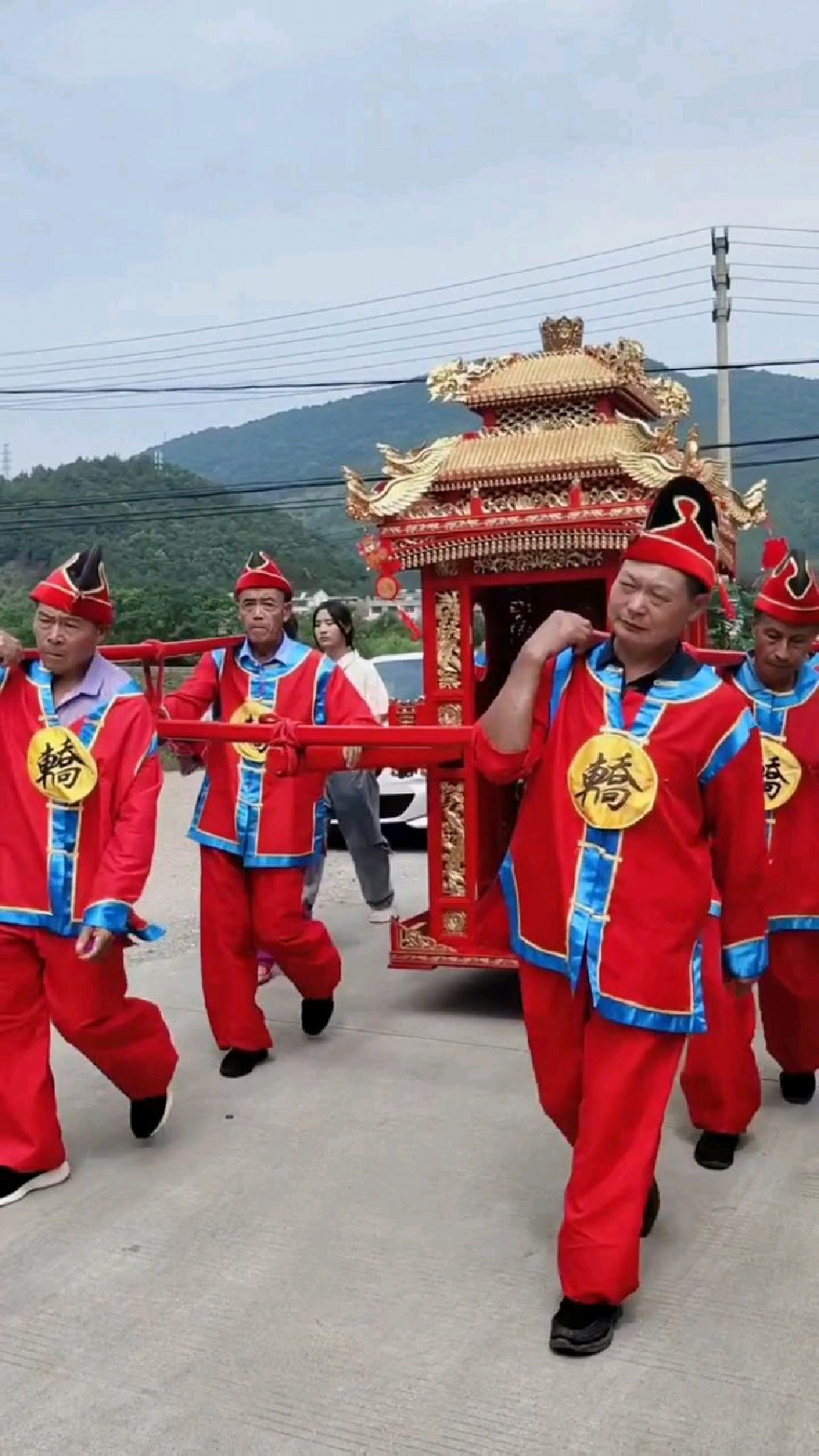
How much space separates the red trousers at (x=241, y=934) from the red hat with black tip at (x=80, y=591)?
1284mm

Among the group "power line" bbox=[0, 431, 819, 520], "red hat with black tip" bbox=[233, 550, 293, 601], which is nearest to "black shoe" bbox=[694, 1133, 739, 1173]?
"red hat with black tip" bbox=[233, 550, 293, 601]

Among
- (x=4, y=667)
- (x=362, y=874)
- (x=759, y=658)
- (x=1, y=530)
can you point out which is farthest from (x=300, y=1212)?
(x=1, y=530)

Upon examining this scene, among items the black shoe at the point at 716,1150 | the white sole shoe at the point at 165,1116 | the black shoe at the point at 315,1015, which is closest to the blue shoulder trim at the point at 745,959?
the black shoe at the point at 716,1150

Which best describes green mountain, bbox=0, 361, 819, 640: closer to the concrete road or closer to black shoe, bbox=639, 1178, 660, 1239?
the concrete road

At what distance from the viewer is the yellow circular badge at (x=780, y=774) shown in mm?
3811

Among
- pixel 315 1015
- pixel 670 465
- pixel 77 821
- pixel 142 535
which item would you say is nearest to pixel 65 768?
pixel 77 821

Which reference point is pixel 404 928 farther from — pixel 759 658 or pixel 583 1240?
pixel 583 1240

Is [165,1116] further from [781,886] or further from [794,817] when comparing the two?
[794,817]

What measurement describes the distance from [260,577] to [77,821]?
1.39 meters

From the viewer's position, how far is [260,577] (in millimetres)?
4602

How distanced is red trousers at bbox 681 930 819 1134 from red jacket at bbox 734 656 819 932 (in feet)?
0.29

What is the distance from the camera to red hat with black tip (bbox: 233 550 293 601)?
4609 millimetres

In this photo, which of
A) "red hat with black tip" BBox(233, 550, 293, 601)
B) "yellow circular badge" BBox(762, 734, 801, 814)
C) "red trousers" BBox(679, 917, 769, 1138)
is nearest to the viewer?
"red trousers" BBox(679, 917, 769, 1138)

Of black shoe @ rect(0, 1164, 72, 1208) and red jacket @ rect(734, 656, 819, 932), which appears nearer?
black shoe @ rect(0, 1164, 72, 1208)
